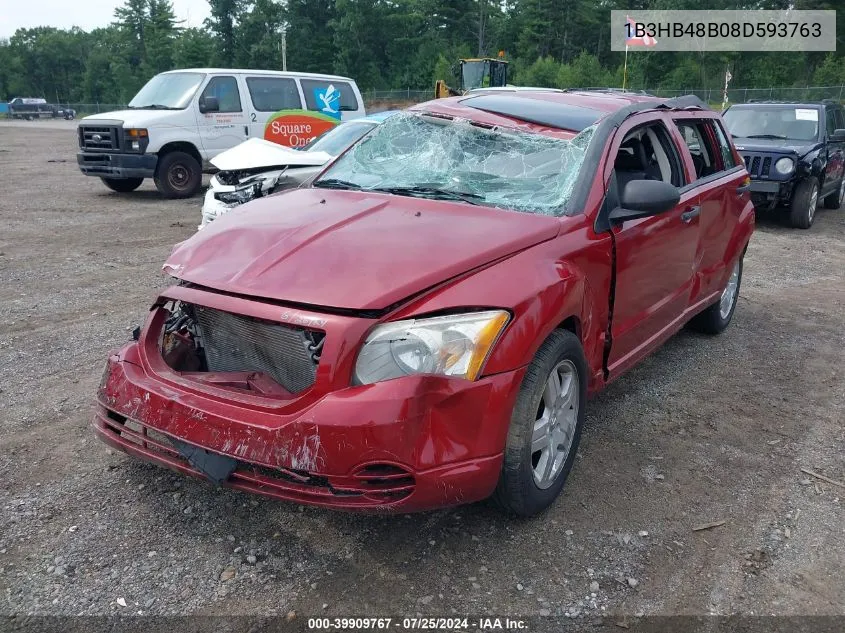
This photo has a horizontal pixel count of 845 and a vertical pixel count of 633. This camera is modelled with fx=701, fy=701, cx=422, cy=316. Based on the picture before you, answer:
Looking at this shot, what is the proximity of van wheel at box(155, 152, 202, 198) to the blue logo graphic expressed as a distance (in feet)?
8.64

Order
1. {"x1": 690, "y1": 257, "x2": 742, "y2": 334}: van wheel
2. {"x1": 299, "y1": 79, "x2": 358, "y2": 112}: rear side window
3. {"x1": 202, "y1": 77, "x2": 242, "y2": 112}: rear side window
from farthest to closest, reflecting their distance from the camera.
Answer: {"x1": 299, "y1": 79, "x2": 358, "y2": 112}: rear side window
{"x1": 202, "y1": 77, "x2": 242, "y2": 112}: rear side window
{"x1": 690, "y1": 257, "x2": 742, "y2": 334}: van wheel

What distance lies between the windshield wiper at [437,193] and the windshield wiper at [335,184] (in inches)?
10.9

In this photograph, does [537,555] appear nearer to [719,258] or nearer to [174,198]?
[719,258]

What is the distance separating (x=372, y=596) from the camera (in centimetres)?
253

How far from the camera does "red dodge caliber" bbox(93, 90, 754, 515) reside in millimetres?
2447

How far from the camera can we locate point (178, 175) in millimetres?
12461

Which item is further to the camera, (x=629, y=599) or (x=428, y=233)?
(x=428, y=233)

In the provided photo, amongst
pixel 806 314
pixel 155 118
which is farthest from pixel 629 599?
pixel 155 118

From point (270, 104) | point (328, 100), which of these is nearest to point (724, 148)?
point (270, 104)

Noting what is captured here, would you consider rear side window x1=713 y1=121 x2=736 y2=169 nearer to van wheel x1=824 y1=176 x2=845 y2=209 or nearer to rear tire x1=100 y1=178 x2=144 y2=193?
van wheel x1=824 y1=176 x2=845 y2=209

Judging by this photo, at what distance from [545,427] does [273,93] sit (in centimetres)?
1138

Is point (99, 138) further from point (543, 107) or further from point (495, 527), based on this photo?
point (495, 527)

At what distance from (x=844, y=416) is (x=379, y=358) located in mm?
3202

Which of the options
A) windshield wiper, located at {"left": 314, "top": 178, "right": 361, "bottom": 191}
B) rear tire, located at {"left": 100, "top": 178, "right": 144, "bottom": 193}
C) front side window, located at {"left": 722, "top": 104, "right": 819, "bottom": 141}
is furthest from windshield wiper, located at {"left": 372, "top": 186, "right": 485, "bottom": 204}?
rear tire, located at {"left": 100, "top": 178, "right": 144, "bottom": 193}
